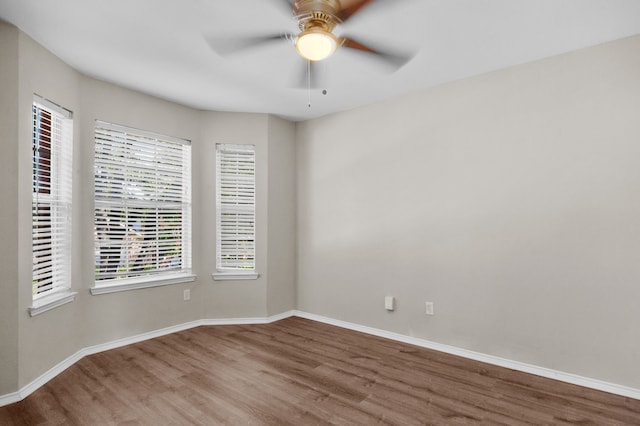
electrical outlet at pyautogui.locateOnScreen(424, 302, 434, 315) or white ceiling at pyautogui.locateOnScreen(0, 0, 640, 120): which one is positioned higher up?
white ceiling at pyautogui.locateOnScreen(0, 0, 640, 120)

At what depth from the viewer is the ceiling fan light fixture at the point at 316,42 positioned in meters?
2.03

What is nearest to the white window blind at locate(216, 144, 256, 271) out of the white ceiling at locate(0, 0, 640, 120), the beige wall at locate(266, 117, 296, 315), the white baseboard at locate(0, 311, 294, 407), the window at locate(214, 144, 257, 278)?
the window at locate(214, 144, 257, 278)

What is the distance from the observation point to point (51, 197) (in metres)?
2.93

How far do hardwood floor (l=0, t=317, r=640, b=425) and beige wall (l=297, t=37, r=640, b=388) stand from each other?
1.24ft

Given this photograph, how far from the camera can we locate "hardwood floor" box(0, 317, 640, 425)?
7.51 ft

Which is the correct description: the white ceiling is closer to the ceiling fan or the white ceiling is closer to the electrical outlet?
the ceiling fan

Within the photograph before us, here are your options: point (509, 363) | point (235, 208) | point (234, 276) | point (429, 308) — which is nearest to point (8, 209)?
point (235, 208)

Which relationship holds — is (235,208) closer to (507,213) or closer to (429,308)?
(429,308)

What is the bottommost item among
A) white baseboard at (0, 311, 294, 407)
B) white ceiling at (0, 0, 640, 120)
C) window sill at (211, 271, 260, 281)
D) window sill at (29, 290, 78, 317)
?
white baseboard at (0, 311, 294, 407)

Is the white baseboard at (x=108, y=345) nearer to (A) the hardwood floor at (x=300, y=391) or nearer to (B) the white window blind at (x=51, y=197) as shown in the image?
(A) the hardwood floor at (x=300, y=391)

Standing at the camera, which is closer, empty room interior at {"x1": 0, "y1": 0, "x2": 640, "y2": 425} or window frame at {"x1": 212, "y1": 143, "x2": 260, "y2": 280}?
empty room interior at {"x1": 0, "y1": 0, "x2": 640, "y2": 425}

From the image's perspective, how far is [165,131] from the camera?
13.0ft

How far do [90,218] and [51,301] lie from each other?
85 centimetres

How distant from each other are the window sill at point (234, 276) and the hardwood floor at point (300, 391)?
934 millimetres
